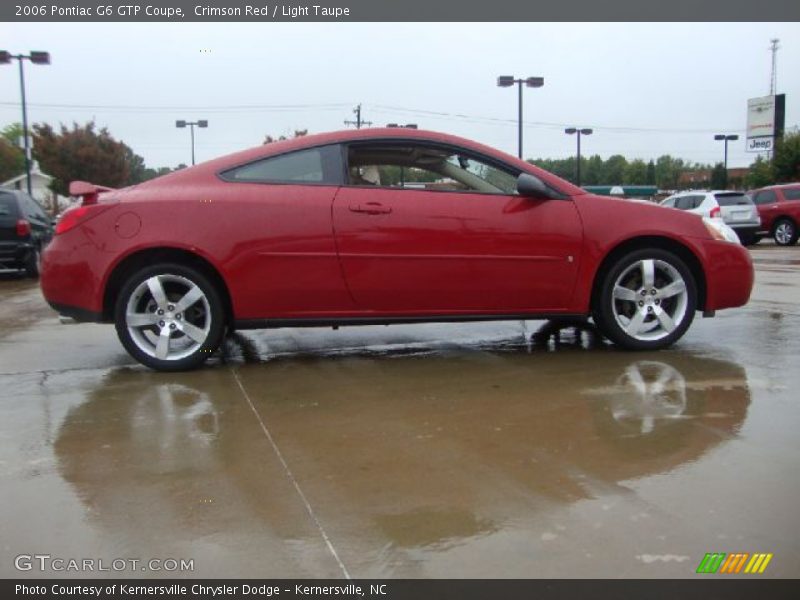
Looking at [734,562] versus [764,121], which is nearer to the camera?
[734,562]

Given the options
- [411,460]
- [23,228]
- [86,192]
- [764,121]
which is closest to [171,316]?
[86,192]

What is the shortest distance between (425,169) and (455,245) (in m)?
0.65

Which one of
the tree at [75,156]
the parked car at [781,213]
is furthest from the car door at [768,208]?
the tree at [75,156]

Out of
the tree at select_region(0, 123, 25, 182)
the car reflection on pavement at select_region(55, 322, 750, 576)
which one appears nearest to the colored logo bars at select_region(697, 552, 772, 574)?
the car reflection on pavement at select_region(55, 322, 750, 576)

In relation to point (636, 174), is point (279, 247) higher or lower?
lower

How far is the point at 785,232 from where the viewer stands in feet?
65.6

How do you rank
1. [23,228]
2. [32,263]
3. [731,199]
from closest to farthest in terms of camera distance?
[23,228] < [32,263] < [731,199]

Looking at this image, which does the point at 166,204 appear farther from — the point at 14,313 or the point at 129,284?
the point at 14,313

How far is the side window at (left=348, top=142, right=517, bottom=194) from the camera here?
4895mm

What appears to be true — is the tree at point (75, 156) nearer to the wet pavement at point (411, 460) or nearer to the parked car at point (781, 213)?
the parked car at point (781, 213)

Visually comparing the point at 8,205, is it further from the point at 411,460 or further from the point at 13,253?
the point at 411,460
